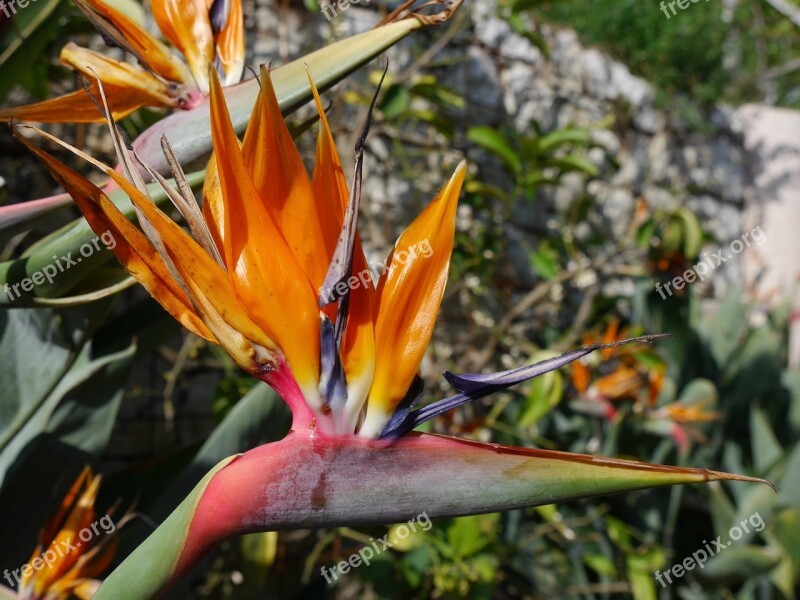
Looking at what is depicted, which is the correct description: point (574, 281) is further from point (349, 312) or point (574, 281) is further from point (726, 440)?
point (349, 312)

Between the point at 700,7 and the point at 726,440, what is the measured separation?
1823 millimetres

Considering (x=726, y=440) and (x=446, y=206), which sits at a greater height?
(x=446, y=206)

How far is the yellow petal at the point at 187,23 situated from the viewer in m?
0.52

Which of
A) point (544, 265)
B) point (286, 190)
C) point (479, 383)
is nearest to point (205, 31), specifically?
point (286, 190)

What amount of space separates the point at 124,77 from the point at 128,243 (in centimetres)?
19

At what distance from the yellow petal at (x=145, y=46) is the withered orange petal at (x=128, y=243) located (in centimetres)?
15

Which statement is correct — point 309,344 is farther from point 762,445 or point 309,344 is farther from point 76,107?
point 762,445

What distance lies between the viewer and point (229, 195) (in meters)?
0.36

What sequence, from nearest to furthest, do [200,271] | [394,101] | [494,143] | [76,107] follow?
[200,271] < [76,107] < [394,101] < [494,143]

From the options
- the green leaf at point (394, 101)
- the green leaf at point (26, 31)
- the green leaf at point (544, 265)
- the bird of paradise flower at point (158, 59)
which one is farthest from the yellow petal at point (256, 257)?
the green leaf at point (544, 265)

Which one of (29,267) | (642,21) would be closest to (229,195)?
(29,267)

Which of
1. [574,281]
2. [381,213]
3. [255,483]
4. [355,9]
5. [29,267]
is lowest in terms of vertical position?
[574,281]

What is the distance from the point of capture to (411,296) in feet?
1.30

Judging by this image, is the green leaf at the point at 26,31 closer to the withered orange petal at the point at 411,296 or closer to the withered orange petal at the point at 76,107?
the withered orange petal at the point at 76,107
